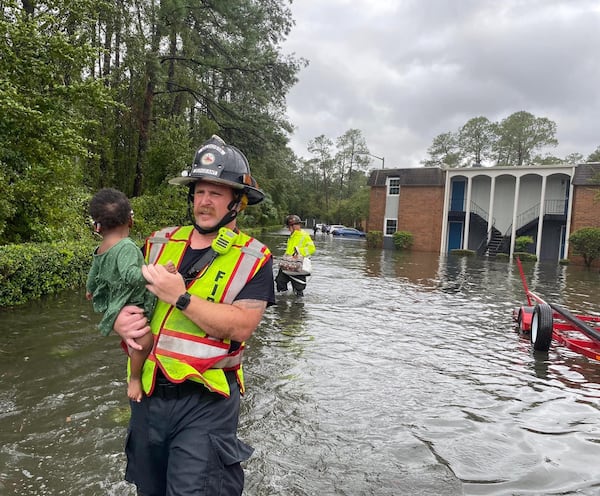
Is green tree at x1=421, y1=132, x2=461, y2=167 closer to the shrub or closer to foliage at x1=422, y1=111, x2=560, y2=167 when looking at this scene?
foliage at x1=422, y1=111, x2=560, y2=167

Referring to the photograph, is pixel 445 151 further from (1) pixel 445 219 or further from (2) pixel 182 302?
(2) pixel 182 302

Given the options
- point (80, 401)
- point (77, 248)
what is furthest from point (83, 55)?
point (80, 401)

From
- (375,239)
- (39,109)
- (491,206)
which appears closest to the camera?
(39,109)

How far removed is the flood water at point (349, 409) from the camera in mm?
3703

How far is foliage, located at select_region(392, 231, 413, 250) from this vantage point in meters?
35.2

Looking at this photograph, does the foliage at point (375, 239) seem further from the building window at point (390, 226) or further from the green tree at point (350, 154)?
the green tree at point (350, 154)

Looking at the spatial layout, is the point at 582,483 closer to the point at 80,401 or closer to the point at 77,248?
the point at 80,401

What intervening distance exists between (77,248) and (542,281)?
54.1ft

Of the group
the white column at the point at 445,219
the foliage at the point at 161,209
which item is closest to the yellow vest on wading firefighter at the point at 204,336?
the foliage at the point at 161,209

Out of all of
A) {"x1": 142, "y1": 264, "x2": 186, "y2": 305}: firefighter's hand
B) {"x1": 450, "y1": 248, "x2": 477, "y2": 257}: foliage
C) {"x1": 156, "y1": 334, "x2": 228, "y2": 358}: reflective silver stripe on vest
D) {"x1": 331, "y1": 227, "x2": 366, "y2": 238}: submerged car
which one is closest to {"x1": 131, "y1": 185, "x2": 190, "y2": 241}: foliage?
{"x1": 156, "y1": 334, "x2": 228, "y2": 358}: reflective silver stripe on vest

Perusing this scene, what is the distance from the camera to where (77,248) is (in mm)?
10312

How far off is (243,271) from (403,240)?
1333 inches

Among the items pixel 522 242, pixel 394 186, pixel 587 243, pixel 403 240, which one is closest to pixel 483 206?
pixel 522 242

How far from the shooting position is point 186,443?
211cm
